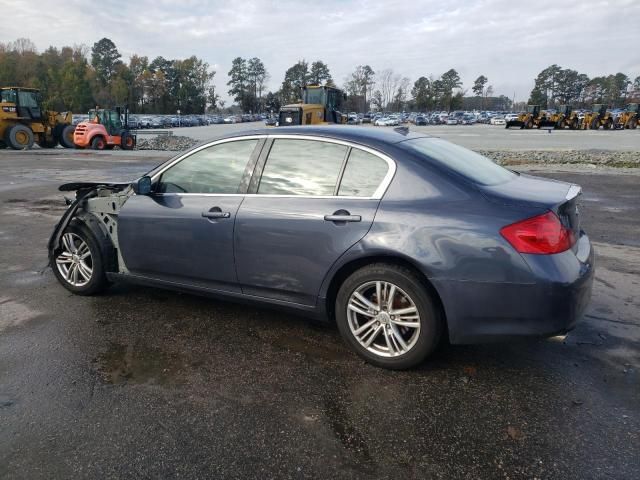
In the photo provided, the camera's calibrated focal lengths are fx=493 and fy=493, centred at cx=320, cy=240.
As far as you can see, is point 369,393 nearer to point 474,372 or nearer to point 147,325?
point 474,372

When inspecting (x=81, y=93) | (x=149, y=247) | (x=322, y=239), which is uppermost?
(x=81, y=93)

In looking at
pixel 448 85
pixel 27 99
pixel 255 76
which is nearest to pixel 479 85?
pixel 448 85

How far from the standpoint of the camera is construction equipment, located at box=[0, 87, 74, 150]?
25.0 meters

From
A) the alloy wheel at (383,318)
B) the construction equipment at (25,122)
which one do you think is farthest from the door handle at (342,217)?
the construction equipment at (25,122)

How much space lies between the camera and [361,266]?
3332 millimetres

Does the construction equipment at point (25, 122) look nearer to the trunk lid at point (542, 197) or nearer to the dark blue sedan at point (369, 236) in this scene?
the dark blue sedan at point (369, 236)

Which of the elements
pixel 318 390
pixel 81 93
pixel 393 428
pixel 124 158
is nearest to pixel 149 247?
pixel 318 390

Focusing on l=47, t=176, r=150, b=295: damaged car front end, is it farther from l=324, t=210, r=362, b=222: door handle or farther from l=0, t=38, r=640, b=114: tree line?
l=0, t=38, r=640, b=114: tree line

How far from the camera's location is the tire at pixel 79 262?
4484mm

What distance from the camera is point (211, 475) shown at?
236 centimetres

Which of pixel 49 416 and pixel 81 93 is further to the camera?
pixel 81 93

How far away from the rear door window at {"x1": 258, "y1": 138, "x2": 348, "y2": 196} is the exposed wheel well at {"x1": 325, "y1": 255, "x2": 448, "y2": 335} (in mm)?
528

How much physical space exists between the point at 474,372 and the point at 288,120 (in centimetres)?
2322

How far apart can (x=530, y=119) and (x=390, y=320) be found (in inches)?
2161
